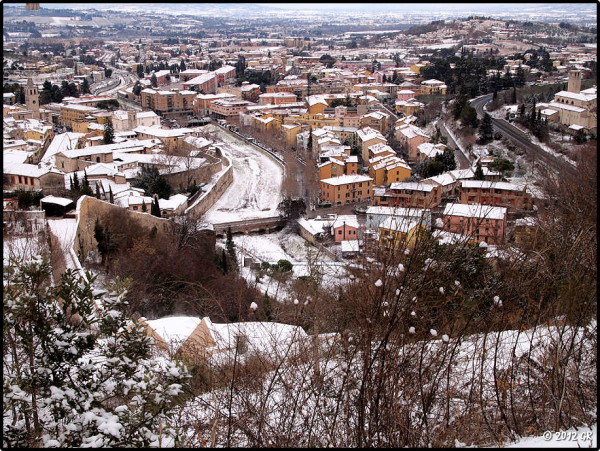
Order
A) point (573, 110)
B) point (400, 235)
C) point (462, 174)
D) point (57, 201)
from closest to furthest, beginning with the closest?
point (400, 235) → point (57, 201) → point (462, 174) → point (573, 110)

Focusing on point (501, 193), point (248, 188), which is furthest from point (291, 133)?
point (501, 193)

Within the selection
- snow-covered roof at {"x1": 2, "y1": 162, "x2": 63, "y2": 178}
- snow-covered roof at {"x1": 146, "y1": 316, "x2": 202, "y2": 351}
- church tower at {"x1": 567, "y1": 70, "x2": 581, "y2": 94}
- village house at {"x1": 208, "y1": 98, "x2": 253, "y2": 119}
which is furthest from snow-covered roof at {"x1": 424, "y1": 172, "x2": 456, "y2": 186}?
village house at {"x1": 208, "y1": 98, "x2": 253, "y2": 119}

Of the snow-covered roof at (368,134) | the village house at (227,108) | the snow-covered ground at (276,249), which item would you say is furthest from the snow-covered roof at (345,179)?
the village house at (227,108)

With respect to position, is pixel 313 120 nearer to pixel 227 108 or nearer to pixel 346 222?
pixel 227 108

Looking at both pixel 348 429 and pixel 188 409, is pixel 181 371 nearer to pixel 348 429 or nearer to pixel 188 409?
pixel 348 429

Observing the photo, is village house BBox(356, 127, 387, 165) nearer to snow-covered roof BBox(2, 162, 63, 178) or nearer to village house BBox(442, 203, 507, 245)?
snow-covered roof BBox(2, 162, 63, 178)

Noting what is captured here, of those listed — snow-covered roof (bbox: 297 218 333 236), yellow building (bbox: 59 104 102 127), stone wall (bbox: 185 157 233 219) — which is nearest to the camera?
snow-covered roof (bbox: 297 218 333 236)

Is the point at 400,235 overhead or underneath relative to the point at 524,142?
overhead

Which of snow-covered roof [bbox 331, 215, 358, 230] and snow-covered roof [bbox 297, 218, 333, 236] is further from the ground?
snow-covered roof [bbox 331, 215, 358, 230]
